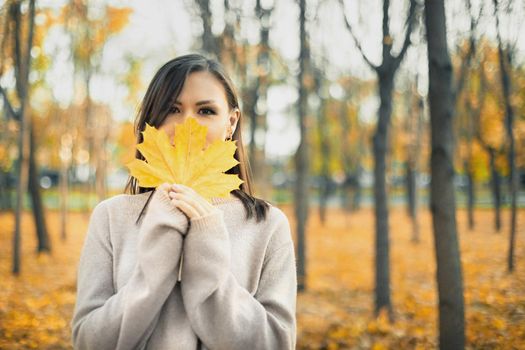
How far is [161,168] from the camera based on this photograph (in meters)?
1.28

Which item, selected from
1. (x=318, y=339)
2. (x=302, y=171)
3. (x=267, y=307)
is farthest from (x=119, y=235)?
(x=302, y=171)

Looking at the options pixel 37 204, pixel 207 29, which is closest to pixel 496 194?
pixel 207 29

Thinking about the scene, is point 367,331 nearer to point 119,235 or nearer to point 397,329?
point 397,329

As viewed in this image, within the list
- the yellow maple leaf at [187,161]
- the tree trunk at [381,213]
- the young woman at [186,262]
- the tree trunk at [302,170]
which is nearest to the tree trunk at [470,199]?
the tree trunk at [302,170]

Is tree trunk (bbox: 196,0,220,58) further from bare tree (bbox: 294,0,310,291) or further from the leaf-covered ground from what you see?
the leaf-covered ground

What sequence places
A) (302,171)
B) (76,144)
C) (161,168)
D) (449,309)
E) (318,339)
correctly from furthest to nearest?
(76,144), (302,171), (318,339), (449,309), (161,168)

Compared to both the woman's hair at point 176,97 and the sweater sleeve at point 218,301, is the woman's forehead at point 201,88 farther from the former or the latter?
the sweater sleeve at point 218,301

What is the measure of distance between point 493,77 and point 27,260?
11136mm

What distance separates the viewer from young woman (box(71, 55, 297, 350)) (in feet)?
3.98

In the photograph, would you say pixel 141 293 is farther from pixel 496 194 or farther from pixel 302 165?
pixel 496 194

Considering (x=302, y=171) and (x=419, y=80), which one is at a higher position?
(x=419, y=80)

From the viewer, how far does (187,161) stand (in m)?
1.26

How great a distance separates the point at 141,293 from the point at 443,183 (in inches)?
80.3

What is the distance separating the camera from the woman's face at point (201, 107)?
1.41m
